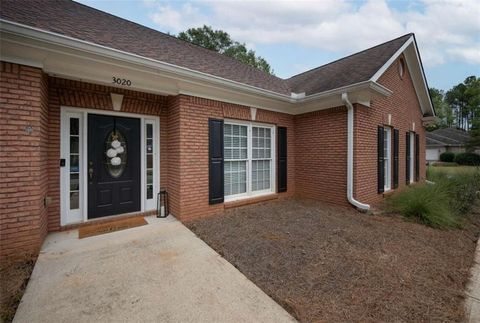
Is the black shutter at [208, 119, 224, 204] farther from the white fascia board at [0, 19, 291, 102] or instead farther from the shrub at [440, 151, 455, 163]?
the shrub at [440, 151, 455, 163]

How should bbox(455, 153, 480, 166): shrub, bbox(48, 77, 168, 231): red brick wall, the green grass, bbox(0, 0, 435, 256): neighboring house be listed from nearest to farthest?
bbox(0, 0, 435, 256): neighboring house < bbox(48, 77, 168, 231): red brick wall < the green grass < bbox(455, 153, 480, 166): shrub

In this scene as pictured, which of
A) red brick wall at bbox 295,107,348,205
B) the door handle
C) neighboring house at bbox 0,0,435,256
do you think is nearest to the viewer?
neighboring house at bbox 0,0,435,256

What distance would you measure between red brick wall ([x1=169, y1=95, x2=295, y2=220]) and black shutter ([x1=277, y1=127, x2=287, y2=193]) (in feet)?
7.09

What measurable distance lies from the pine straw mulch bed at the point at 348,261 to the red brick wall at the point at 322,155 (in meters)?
1.19

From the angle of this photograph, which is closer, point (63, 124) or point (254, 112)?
point (63, 124)

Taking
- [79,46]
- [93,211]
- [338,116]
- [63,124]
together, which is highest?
[79,46]

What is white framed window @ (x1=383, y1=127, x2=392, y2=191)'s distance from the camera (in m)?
7.31

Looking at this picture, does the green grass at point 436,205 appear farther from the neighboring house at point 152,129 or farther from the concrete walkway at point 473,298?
the concrete walkway at point 473,298

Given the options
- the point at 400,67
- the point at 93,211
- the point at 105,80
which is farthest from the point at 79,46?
the point at 400,67

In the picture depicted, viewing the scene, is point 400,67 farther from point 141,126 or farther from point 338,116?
point 141,126

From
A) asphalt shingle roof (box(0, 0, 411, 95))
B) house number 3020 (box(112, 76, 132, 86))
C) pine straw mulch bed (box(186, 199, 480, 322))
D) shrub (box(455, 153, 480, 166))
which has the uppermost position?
asphalt shingle roof (box(0, 0, 411, 95))

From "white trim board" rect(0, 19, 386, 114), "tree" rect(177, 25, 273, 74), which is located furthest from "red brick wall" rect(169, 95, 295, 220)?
"tree" rect(177, 25, 273, 74)

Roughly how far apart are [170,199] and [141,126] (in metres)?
1.75

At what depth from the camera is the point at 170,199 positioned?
4.94 meters
